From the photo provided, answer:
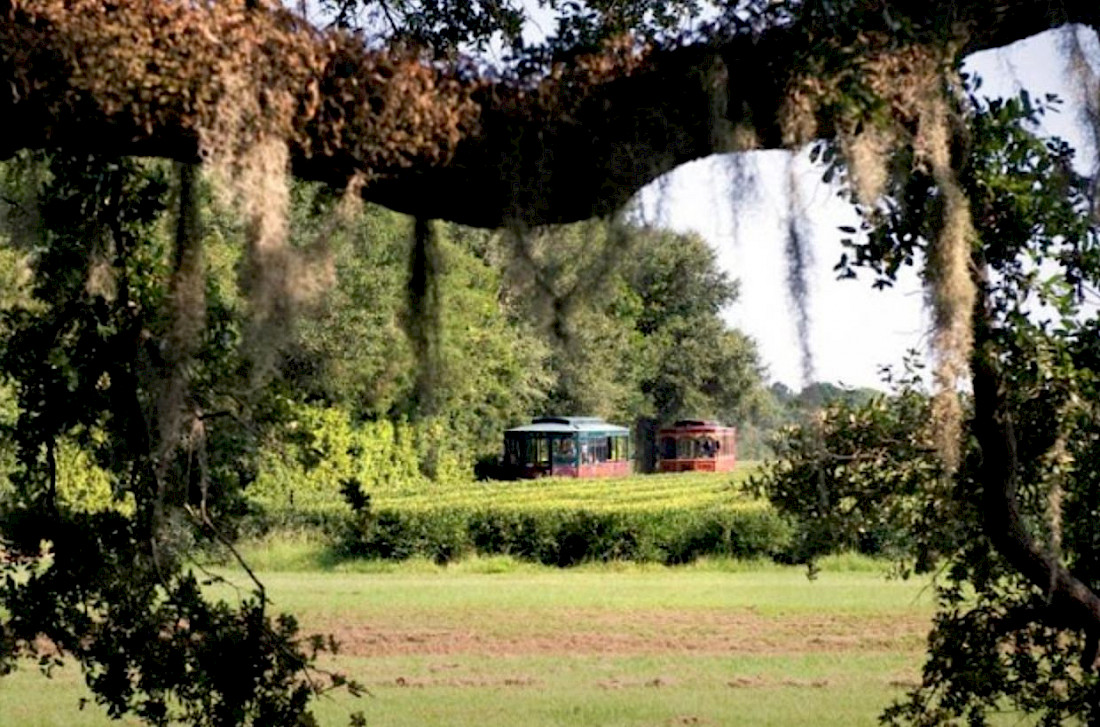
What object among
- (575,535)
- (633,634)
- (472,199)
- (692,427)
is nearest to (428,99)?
(472,199)

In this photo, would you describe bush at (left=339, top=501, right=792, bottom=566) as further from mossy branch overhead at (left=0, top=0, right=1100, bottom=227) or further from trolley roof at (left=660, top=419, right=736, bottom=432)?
trolley roof at (left=660, top=419, right=736, bottom=432)

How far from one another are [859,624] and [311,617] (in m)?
5.38

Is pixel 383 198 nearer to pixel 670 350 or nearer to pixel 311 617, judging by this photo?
pixel 311 617

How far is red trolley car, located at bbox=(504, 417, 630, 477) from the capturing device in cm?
3597

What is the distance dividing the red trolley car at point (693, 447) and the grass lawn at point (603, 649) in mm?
22785

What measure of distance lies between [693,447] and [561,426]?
30.8 ft

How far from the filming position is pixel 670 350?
1789 inches

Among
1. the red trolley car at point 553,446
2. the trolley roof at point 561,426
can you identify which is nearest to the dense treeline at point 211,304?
the trolley roof at point 561,426

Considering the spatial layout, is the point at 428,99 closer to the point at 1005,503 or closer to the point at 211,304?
the point at 1005,503

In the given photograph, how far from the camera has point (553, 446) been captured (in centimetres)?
3653

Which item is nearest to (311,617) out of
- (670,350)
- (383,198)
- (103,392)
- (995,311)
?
(103,392)

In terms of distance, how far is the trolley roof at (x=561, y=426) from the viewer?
117ft

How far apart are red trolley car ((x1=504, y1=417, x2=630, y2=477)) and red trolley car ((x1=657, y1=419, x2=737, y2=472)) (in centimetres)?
605

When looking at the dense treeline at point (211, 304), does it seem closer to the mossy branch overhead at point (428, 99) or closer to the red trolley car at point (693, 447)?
the mossy branch overhead at point (428, 99)
